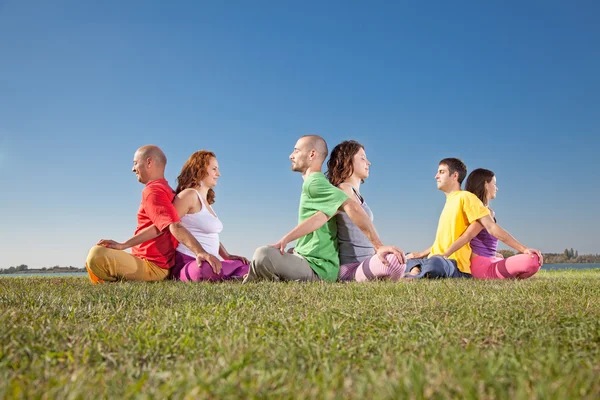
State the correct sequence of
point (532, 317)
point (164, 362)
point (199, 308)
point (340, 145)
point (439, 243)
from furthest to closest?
point (439, 243) < point (340, 145) < point (199, 308) < point (532, 317) < point (164, 362)

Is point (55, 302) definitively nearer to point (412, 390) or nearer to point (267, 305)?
point (267, 305)

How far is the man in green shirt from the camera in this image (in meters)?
6.10

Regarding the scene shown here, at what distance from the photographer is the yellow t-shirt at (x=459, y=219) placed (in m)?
8.09

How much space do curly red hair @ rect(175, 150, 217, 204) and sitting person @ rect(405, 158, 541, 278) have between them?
3.47m

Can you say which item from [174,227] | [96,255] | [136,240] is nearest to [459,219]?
[174,227]

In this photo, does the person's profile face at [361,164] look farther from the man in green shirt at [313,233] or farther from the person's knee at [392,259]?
the person's knee at [392,259]

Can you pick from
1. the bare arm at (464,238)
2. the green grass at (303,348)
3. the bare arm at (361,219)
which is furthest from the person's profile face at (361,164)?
the green grass at (303,348)

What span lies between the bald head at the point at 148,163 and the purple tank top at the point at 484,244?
17.5ft

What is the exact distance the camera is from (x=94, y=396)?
172cm

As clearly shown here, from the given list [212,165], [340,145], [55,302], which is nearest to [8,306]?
[55,302]

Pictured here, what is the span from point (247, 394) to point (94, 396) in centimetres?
52

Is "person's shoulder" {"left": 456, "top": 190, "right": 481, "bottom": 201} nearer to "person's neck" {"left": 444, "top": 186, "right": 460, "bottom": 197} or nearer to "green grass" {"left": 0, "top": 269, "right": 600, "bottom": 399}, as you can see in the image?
"person's neck" {"left": 444, "top": 186, "right": 460, "bottom": 197}

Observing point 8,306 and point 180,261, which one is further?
point 180,261

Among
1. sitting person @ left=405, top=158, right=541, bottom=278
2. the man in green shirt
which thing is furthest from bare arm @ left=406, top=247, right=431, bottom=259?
the man in green shirt
